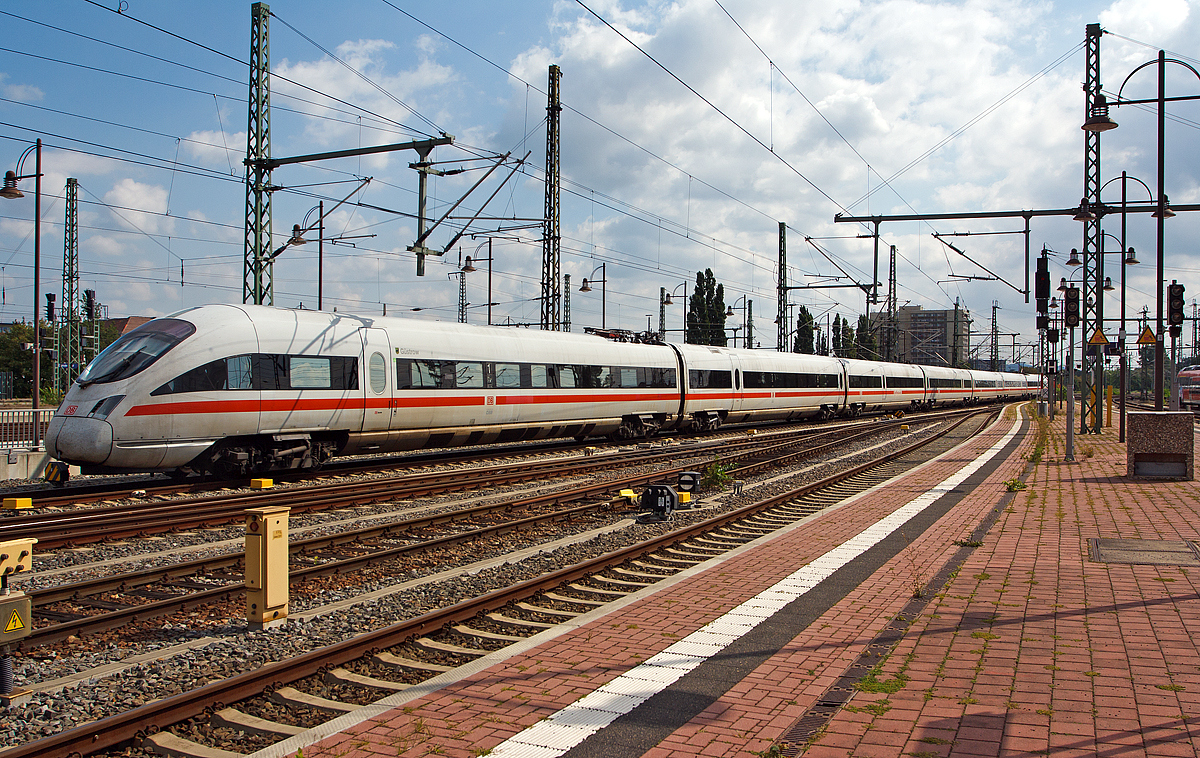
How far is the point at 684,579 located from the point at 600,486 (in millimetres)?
6103

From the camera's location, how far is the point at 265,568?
21.3ft

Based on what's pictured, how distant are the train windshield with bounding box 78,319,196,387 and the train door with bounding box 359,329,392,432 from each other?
11.4 ft

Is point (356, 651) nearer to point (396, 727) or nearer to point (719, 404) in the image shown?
point (396, 727)

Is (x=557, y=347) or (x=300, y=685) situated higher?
(x=557, y=347)

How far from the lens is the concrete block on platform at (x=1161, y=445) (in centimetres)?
1468

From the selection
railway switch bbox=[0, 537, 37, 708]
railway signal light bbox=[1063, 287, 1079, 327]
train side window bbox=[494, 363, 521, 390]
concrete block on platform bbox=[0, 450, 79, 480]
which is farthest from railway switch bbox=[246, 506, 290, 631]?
railway signal light bbox=[1063, 287, 1079, 327]

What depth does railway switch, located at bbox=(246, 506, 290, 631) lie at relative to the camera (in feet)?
21.2

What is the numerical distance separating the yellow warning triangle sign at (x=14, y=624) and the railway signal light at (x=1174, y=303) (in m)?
23.0

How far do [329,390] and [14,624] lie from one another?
11.3 metres

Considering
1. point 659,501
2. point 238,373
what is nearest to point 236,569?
point 659,501

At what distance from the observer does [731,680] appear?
5078 millimetres

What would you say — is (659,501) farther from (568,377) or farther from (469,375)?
(568,377)

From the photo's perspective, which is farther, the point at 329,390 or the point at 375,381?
the point at 375,381

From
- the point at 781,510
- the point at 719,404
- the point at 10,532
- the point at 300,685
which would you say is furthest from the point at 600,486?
the point at 719,404
